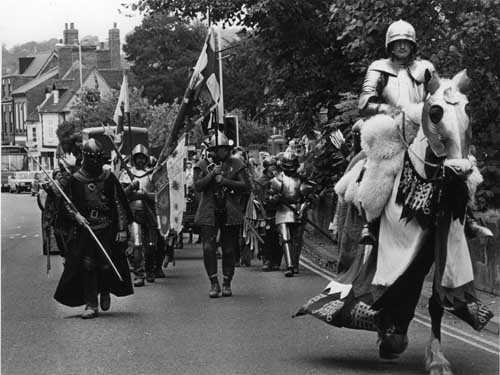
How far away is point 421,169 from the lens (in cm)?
910

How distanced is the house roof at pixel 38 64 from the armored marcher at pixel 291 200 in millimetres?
119355

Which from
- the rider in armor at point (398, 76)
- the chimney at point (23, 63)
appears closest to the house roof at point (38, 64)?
the chimney at point (23, 63)

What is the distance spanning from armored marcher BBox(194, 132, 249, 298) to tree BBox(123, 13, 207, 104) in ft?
241

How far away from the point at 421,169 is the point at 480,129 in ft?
21.0

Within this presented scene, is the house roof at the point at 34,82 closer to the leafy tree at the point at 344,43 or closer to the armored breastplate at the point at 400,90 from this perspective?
the leafy tree at the point at 344,43

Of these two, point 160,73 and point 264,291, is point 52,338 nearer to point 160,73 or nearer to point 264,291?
point 264,291

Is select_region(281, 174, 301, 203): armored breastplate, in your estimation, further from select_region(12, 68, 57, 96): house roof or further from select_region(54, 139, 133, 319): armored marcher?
select_region(12, 68, 57, 96): house roof

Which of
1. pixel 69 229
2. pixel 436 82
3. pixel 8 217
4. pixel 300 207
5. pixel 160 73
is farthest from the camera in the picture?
pixel 160 73

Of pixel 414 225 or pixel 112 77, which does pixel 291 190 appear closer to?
pixel 414 225

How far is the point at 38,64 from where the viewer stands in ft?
455

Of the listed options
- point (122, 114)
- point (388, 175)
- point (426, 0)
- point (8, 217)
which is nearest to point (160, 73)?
point (8, 217)

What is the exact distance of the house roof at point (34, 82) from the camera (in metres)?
125

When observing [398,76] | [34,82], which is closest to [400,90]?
[398,76]

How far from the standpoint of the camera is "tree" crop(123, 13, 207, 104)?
89.8 m
